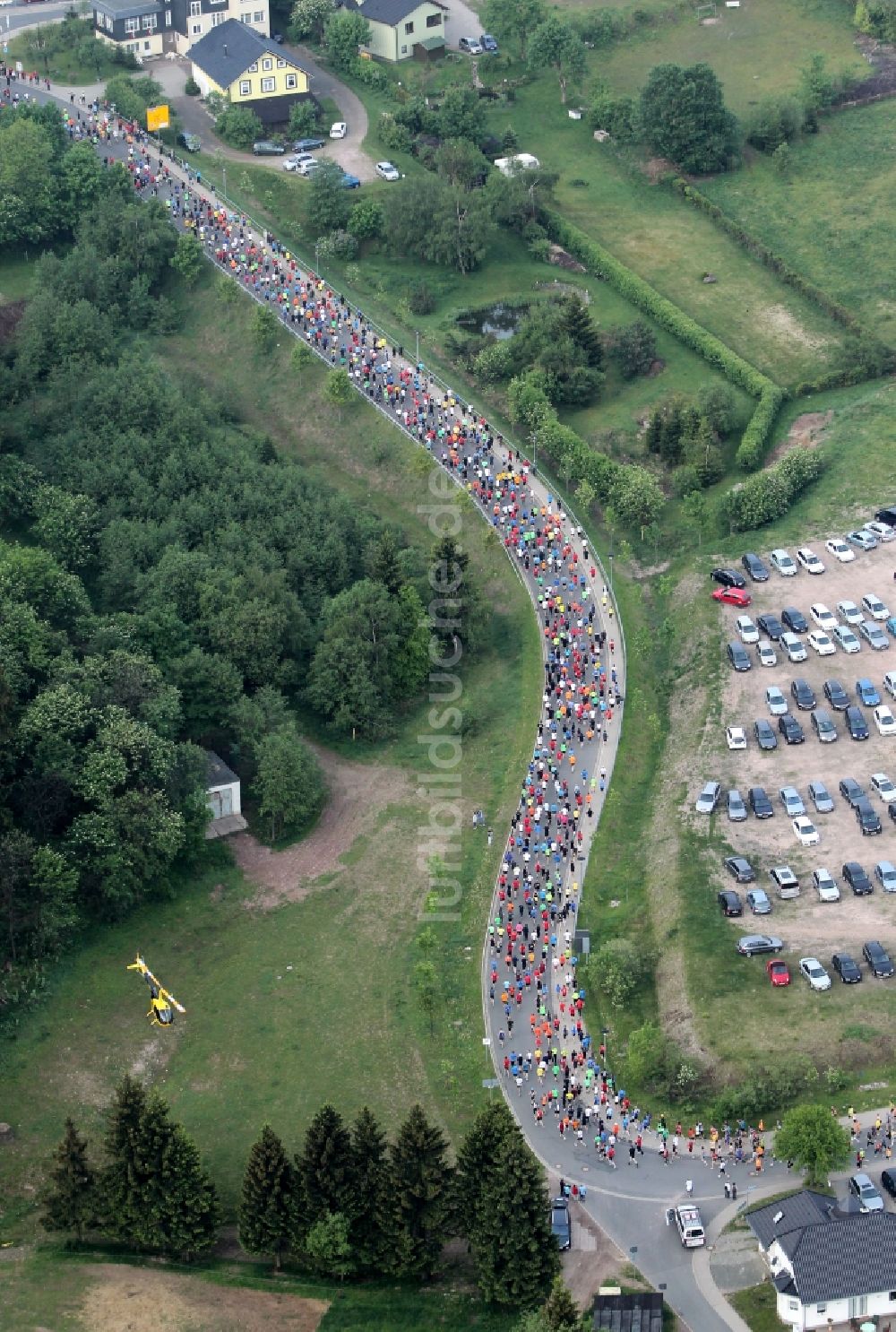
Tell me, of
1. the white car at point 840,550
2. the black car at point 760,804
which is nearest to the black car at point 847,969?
the black car at point 760,804

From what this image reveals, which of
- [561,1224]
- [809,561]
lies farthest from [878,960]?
[809,561]

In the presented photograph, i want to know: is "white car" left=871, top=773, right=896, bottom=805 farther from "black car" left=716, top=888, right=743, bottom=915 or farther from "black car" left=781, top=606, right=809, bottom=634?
"black car" left=781, top=606, right=809, bottom=634

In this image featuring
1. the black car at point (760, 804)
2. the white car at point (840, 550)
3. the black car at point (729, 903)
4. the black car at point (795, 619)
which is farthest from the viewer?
the white car at point (840, 550)

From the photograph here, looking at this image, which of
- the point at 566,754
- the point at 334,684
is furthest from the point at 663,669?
the point at 334,684

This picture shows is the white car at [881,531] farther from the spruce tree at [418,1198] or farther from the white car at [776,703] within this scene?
the spruce tree at [418,1198]

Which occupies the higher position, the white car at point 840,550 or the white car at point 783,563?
the white car at point 840,550

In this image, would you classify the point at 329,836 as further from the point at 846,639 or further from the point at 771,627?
the point at 846,639
